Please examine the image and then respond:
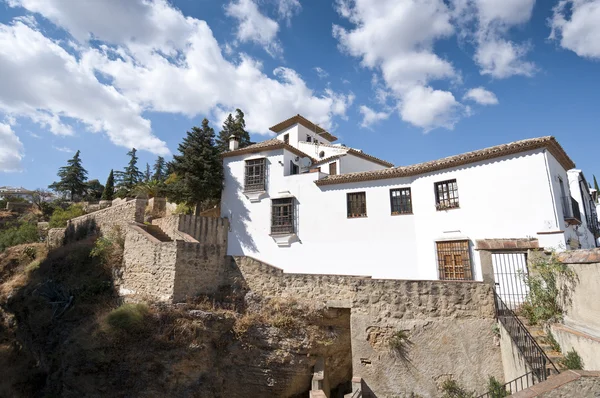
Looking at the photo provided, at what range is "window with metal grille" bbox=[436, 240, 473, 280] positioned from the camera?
1329cm

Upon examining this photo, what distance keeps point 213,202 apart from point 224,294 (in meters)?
9.84

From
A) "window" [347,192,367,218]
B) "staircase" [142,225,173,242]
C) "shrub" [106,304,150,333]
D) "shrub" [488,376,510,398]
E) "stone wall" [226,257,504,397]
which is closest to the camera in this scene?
"shrub" [488,376,510,398]

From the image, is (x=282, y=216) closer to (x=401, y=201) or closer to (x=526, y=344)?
(x=401, y=201)

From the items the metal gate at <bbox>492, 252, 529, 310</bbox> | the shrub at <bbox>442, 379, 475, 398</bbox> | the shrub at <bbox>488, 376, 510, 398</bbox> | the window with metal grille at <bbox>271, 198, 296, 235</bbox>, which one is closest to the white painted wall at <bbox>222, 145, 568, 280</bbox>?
the window with metal grille at <bbox>271, 198, 296, 235</bbox>

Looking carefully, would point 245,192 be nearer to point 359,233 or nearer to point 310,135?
point 359,233

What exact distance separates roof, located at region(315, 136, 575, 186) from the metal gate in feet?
14.3

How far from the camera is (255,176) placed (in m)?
19.0

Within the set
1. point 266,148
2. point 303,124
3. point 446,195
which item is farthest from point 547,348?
point 303,124

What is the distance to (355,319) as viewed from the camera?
429 inches

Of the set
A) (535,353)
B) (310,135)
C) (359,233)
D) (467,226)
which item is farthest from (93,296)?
(310,135)

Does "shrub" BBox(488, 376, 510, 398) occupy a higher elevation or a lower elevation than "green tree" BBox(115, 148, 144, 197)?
lower

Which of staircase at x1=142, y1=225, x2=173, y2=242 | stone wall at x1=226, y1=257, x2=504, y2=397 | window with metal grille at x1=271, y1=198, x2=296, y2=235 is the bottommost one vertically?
stone wall at x1=226, y1=257, x2=504, y2=397

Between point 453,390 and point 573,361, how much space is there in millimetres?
3732

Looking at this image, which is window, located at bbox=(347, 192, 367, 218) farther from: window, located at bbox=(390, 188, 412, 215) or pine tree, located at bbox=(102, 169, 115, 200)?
pine tree, located at bbox=(102, 169, 115, 200)
